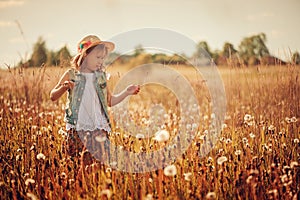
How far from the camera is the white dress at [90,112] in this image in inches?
141

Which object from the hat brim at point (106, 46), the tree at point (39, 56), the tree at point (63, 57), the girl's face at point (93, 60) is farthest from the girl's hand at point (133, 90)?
the tree at point (39, 56)

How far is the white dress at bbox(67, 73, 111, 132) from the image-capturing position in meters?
3.58

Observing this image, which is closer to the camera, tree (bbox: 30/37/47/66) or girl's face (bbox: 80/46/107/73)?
girl's face (bbox: 80/46/107/73)

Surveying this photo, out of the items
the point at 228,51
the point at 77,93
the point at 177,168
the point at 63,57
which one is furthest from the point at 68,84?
the point at 228,51

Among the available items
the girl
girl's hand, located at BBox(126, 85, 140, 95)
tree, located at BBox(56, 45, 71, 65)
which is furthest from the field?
girl's hand, located at BBox(126, 85, 140, 95)

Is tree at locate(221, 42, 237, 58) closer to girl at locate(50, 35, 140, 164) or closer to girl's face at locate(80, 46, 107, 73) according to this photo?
girl at locate(50, 35, 140, 164)

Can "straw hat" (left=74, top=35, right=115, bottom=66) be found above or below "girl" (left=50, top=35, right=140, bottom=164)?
above

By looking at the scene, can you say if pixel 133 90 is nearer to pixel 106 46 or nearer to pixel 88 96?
pixel 88 96

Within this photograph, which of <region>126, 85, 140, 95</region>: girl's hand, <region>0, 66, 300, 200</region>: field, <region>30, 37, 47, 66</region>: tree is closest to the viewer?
<region>0, 66, 300, 200</region>: field

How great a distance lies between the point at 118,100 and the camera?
376 centimetres

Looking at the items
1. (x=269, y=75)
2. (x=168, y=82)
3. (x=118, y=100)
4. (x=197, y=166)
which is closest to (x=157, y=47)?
(x=118, y=100)

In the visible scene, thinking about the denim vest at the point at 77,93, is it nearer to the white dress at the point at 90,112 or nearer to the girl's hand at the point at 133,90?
the white dress at the point at 90,112

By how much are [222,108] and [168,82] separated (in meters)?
4.90

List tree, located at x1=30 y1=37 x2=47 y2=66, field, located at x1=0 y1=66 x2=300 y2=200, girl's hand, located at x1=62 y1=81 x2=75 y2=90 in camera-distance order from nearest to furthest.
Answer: field, located at x1=0 y1=66 x2=300 y2=200
girl's hand, located at x1=62 y1=81 x2=75 y2=90
tree, located at x1=30 y1=37 x2=47 y2=66
